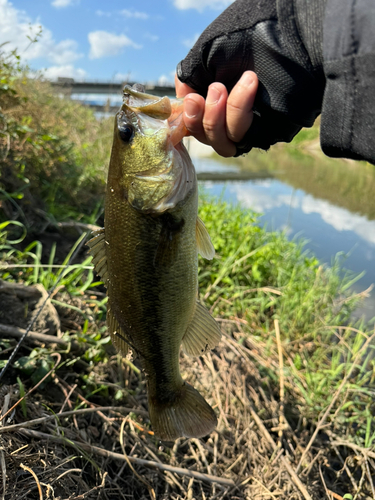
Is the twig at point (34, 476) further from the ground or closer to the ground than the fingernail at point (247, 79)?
closer to the ground

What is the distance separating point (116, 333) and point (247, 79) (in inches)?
59.2

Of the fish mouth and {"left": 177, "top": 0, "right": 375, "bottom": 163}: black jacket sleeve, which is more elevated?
{"left": 177, "top": 0, "right": 375, "bottom": 163}: black jacket sleeve

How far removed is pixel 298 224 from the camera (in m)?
9.88

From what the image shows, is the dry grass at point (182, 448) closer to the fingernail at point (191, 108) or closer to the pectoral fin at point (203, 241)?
the pectoral fin at point (203, 241)

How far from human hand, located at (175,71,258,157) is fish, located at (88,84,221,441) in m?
0.10

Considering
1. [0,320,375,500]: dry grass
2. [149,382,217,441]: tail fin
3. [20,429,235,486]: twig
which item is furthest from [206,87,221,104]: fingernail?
[20,429,235,486]: twig

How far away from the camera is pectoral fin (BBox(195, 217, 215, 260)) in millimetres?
2066

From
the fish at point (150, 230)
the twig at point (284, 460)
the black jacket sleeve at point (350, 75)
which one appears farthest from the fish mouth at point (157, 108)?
the twig at point (284, 460)

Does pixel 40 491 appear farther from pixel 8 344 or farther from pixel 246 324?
pixel 246 324

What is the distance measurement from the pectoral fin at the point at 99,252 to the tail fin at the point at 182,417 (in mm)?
798

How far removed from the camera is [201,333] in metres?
2.21

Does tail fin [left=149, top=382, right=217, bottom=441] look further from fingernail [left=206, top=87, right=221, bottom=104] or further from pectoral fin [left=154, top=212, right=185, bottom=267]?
fingernail [left=206, top=87, right=221, bottom=104]

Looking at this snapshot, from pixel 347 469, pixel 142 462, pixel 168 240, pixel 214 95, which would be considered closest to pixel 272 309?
pixel 347 469

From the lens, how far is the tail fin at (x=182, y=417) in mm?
2072
